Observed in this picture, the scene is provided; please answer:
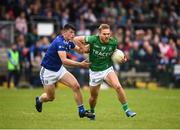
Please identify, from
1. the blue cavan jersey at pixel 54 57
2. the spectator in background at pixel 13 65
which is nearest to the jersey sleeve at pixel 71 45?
the blue cavan jersey at pixel 54 57

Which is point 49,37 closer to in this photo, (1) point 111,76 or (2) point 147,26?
(2) point 147,26

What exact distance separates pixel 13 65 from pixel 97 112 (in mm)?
10876

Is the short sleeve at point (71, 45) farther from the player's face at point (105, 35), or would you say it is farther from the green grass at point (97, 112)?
the green grass at point (97, 112)

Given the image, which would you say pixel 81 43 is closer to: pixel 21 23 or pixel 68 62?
pixel 68 62

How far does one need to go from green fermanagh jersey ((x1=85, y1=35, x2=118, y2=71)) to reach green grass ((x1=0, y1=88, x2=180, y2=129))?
1241 millimetres

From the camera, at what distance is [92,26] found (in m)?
30.6

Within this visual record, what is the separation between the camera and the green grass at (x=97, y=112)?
46.2ft

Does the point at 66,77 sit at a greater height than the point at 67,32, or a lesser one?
lesser

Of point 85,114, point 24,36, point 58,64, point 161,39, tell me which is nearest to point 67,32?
point 58,64

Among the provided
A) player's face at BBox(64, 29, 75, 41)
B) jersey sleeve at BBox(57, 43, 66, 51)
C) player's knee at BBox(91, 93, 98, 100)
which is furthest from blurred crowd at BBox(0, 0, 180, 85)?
jersey sleeve at BBox(57, 43, 66, 51)

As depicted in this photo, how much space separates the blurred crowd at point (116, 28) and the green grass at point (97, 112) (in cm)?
429

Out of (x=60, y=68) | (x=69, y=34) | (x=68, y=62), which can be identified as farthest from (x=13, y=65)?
(x=68, y=62)

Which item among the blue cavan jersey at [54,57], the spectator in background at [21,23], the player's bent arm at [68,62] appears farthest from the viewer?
the spectator in background at [21,23]

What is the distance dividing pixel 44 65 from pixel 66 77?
63 cm
